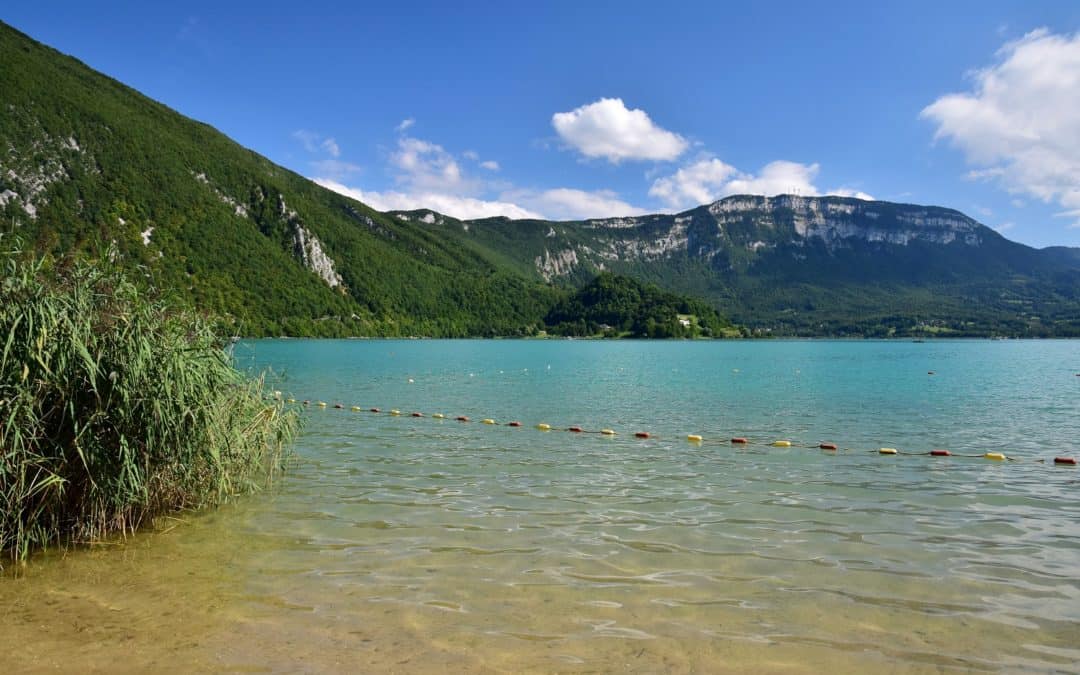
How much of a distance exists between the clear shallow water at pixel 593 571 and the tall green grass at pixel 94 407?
28.6 inches

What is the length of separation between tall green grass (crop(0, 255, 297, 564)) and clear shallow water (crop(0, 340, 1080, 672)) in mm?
728

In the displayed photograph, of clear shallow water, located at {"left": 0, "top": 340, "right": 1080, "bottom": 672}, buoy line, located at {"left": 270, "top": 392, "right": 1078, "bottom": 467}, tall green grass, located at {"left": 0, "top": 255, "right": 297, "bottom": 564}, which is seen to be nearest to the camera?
clear shallow water, located at {"left": 0, "top": 340, "right": 1080, "bottom": 672}

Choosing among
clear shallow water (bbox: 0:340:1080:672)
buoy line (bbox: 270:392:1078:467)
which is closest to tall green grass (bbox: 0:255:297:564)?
clear shallow water (bbox: 0:340:1080:672)

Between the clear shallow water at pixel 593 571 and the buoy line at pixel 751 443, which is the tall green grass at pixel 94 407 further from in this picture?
the buoy line at pixel 751 443

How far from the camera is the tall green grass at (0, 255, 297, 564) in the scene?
350 inches

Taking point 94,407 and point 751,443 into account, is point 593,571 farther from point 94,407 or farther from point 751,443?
point 751,443

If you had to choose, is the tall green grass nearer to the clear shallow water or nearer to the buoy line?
the clear shallow water

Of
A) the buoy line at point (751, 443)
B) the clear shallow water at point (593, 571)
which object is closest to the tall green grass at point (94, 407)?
the clear shallow water at point (593, 571)

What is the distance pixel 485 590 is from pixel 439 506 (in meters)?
4.81

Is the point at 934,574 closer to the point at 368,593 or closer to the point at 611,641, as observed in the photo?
the point at 611,641

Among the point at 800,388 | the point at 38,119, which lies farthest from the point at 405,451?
the point at 38,119

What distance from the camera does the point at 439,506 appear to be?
524 inches

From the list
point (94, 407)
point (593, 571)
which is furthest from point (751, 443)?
point (94, 407)

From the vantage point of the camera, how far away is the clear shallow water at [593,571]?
271 inches
